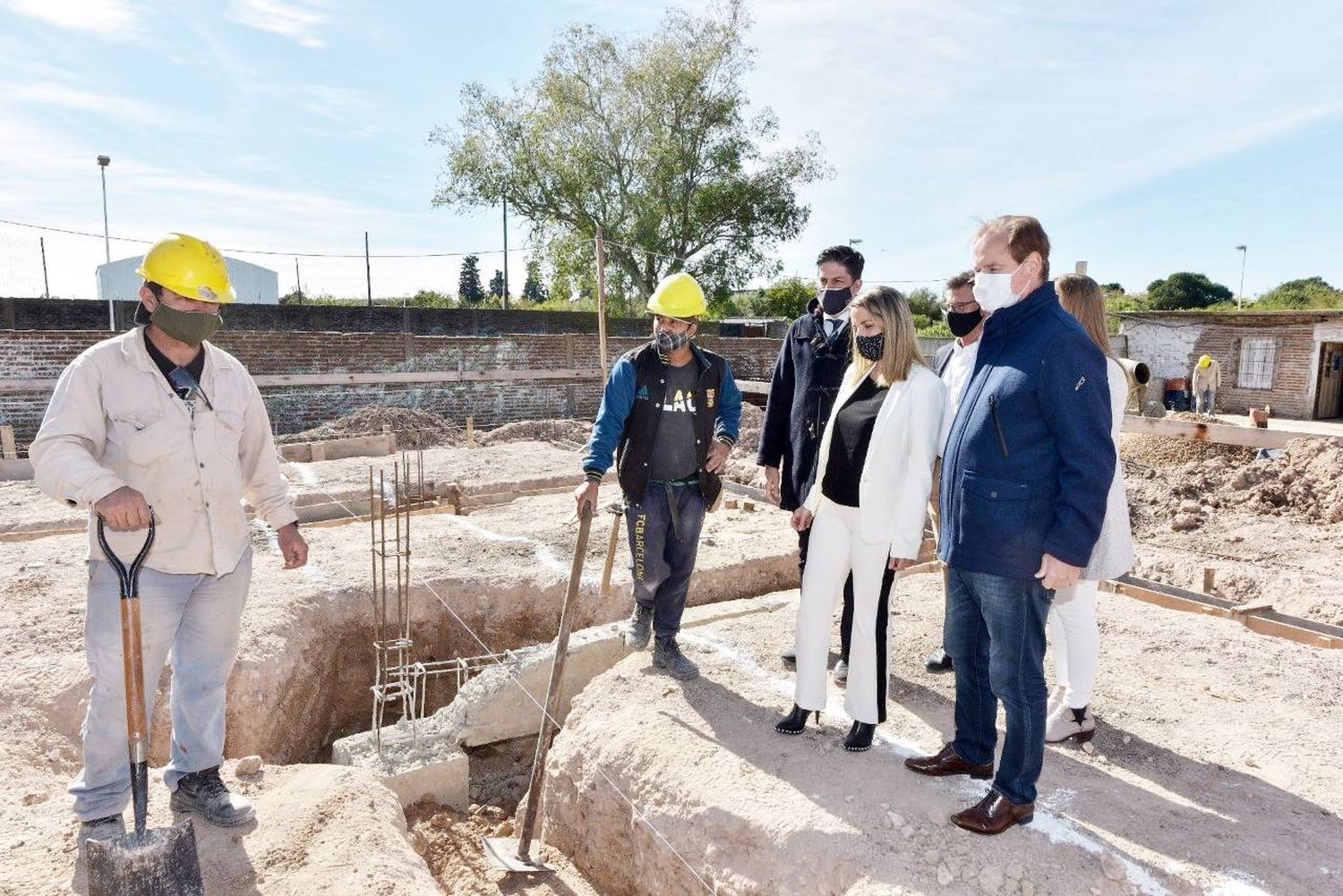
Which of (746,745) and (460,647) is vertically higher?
(746,745)

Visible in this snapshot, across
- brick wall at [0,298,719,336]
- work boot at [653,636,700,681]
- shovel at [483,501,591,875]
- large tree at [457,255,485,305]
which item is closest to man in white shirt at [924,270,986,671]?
work boot at [653,636,700,681]

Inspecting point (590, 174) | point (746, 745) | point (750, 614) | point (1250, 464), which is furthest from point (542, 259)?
point (746, 745)

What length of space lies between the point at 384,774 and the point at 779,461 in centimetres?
250

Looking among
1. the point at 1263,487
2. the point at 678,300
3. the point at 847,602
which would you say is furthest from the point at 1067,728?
the point at 1263,487

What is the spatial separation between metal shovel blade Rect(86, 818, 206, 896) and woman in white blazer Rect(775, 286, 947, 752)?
2.22m

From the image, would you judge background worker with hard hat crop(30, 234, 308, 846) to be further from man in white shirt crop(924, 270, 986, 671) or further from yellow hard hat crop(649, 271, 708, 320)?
man in white shirt crop(924, 270, 986, 671)

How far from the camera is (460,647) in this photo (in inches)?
238

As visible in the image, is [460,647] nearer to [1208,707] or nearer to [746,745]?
[746,745]

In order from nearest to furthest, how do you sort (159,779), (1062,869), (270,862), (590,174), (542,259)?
(1062,869) < (270,862) < (159,779) < (590,174) < (542,259)

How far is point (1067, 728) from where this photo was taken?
3.51 m

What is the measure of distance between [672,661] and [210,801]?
2101mm

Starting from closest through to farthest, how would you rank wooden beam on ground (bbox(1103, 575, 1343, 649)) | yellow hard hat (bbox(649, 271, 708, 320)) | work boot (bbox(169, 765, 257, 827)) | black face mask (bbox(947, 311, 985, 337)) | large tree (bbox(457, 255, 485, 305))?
work boot (bbox(169, 765, 257, 827)) < black face mask (bbox(947, 311, 985, 337)) < yellow hard hat (bbox(649, 271, 708, 320)) < wooden beam on ground (bbox(1103, 575, 1343, 649)) < large tree (bbox(457, 255, 485, 305))

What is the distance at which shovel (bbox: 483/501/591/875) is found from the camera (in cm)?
338

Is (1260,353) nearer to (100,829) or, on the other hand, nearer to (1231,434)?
(1231,434)
